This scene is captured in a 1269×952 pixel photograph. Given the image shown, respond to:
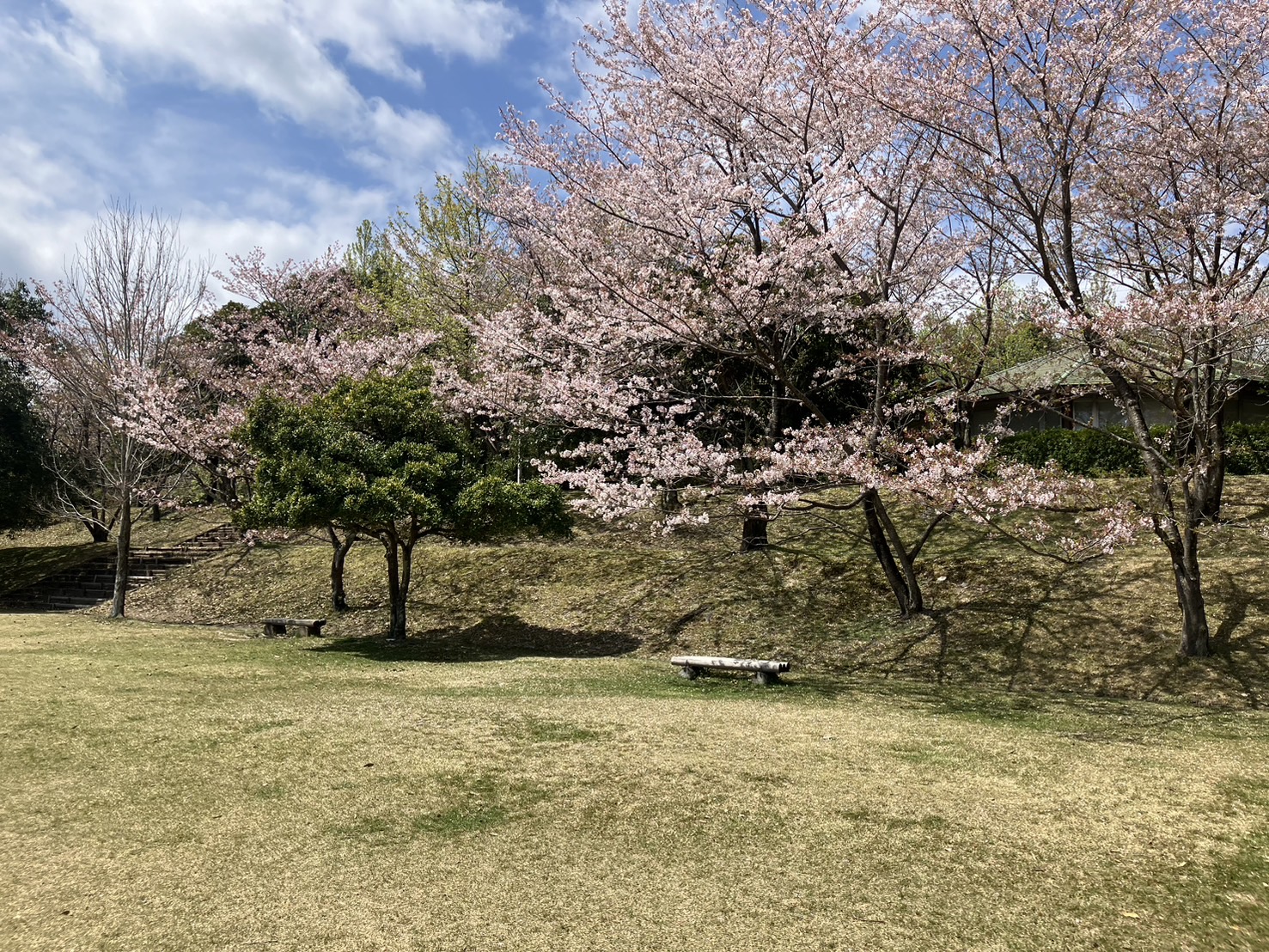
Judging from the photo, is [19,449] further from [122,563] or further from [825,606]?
[825,606]

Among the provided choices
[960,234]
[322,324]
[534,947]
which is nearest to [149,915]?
[534,947]

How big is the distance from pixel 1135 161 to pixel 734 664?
7673 millimetres

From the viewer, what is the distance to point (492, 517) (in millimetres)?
11766

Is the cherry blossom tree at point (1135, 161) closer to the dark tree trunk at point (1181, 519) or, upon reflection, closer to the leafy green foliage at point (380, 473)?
the dark tree trunk at point (1181, 519)

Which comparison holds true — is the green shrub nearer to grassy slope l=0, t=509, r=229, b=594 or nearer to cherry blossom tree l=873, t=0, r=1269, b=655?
cherry blossom tree l=873, t=0, r=1269, b=655

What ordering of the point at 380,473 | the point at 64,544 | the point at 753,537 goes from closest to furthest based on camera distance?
the point at 380,473 < the point at 753,537 < the point at 64,544

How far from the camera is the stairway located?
20203 millimetres

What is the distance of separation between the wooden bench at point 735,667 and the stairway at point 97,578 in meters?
15.7

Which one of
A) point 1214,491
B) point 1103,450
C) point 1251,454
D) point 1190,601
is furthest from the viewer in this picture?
point 1103,450

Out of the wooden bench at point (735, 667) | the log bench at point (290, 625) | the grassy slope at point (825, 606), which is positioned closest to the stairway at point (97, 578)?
the grassy slope at point (825, 606)

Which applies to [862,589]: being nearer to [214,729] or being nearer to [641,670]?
[641,670]

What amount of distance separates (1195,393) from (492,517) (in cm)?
860

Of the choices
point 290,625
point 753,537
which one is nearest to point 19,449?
point 290,625

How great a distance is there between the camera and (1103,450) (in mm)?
18547
